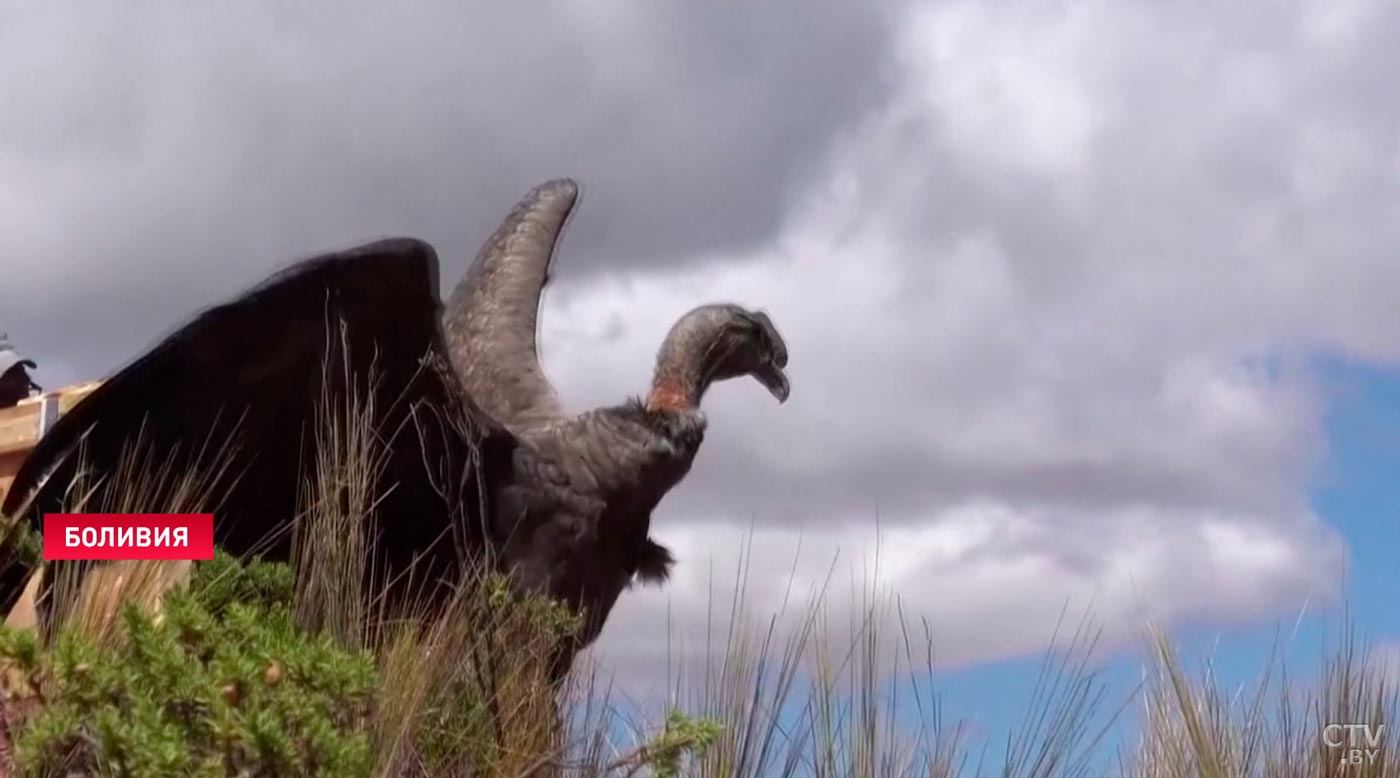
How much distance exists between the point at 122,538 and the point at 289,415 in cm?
85

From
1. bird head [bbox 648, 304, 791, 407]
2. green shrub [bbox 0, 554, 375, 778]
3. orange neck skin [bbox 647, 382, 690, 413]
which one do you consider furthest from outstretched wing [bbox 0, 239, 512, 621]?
green shrub [bbox 0, 554, 375, 778]

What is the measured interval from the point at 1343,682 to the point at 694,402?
2.56 m

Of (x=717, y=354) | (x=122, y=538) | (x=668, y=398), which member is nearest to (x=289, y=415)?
(x=122, y=538)

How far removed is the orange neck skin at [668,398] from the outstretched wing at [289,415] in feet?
1.99

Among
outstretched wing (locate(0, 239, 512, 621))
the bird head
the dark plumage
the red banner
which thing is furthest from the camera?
the bird head

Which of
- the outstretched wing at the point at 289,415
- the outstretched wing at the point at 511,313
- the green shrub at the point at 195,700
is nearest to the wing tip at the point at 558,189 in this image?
the outstretched wing at the point at 511,313

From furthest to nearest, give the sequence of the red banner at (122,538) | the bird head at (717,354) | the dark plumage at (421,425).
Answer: the bird head at (717,354), the dark plumage at (421,425), the red banner at (122,538)

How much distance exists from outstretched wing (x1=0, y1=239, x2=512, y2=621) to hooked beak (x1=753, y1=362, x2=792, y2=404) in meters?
1.23

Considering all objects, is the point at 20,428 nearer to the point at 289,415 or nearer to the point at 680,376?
the point at 289,415

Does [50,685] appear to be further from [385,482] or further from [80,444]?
[385,482]

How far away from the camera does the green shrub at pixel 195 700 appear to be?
11.8 feet

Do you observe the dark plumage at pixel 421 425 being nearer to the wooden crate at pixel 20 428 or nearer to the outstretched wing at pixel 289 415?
the outstretched wing at pixel 289 415

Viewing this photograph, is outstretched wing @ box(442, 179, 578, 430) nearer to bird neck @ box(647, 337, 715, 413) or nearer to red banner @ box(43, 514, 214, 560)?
bird neck @ box(647, 337, 715, 413)

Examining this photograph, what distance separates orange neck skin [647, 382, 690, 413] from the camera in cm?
639
